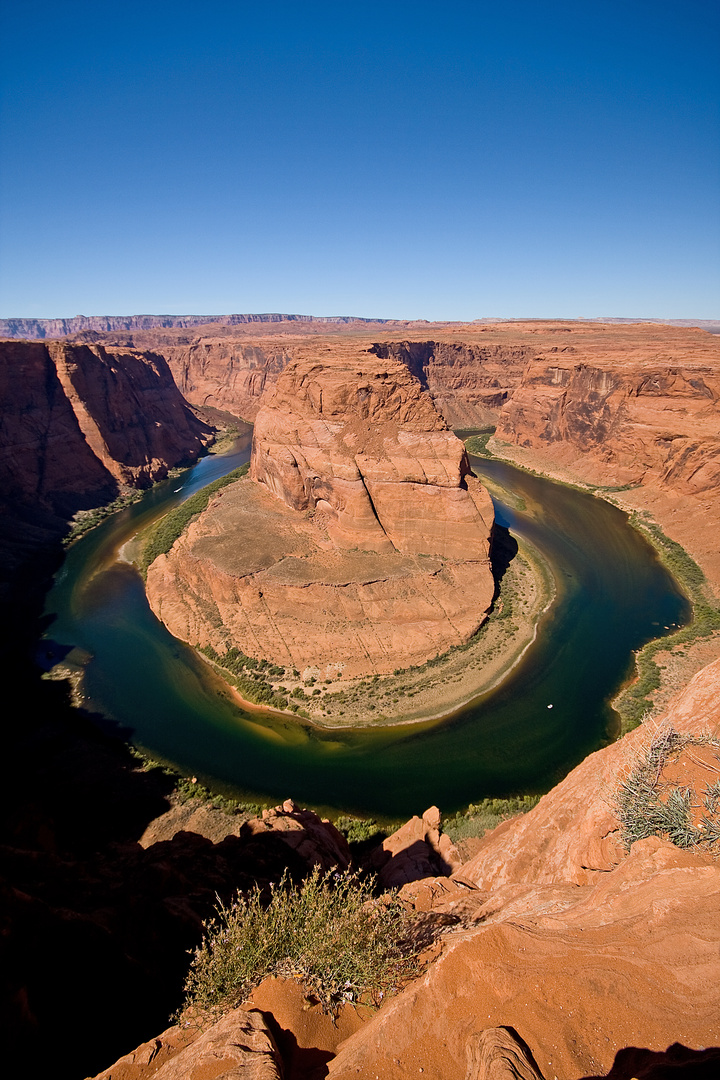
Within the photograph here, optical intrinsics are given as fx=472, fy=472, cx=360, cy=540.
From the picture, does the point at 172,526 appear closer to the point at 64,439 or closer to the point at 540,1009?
the point at 64,439

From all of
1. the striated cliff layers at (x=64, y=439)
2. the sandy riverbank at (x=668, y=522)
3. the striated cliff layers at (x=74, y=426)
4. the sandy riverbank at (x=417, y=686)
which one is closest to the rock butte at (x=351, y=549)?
the sandy riverbank at (x=417, y=686)

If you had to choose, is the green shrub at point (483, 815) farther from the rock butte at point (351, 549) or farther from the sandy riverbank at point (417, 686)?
the rock butte at point (351, 549)

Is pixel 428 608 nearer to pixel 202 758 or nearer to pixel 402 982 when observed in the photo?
pixel 202 758

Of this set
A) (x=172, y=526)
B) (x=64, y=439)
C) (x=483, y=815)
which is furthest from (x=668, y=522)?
(x=64, y=439)

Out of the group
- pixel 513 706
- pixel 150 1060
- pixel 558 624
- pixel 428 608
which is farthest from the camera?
pixel 558 624

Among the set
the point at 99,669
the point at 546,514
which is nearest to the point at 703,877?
the point at 99,669
